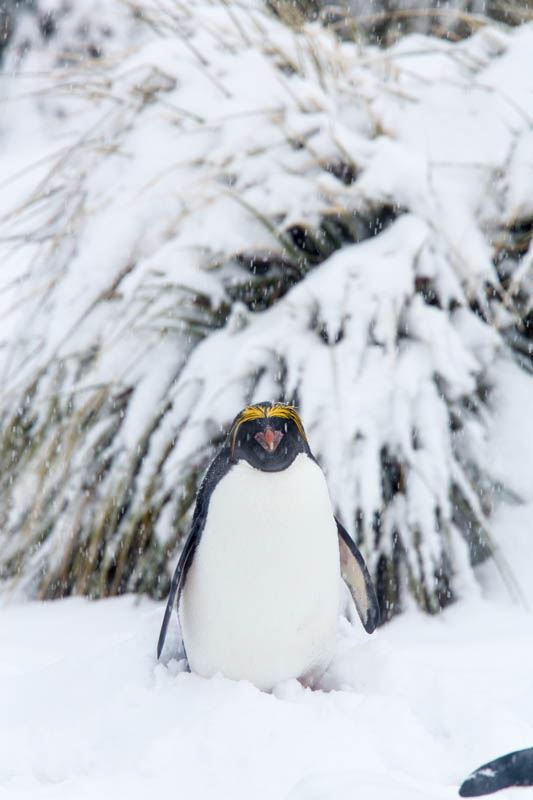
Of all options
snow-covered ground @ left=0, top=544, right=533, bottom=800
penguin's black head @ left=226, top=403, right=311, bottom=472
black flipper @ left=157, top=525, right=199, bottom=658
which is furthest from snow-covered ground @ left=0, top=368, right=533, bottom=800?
penguin's black head @ left=226, top=403, right=311, bottom=472

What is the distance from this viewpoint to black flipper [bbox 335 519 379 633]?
194 cm

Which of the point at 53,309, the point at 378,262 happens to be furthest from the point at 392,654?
the point at 53,309

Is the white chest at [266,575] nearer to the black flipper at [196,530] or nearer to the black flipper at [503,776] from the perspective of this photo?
the black flipper at [196,530]

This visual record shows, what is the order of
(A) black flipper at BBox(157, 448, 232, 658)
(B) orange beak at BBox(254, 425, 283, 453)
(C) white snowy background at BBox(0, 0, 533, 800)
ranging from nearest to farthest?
(B) orange beak at BBox(254, 425, 283, 453) → (A) black flipper at BBox(157, 448, 232, 658) → (C) white snowy background at BBox(0, 0, 533, 800)

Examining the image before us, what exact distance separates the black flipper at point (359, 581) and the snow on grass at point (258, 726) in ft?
0.22

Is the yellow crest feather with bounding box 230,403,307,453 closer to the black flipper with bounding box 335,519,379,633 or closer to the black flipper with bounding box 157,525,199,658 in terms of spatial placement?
the black flipper with bounding box 157,525,199,658

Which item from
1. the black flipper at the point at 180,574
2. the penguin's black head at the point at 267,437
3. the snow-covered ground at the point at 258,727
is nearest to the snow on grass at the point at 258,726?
the snow-covered ground at the point at 258,727

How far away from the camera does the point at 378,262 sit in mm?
2648

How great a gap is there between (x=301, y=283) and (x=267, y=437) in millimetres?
1165

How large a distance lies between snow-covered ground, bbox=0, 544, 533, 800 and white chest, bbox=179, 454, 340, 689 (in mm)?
74

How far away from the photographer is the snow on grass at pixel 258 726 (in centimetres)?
143

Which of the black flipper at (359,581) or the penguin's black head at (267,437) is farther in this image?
the black flipper at (359,581)

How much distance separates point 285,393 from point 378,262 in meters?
0.50

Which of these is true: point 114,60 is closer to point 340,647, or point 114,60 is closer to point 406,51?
point 406,51
